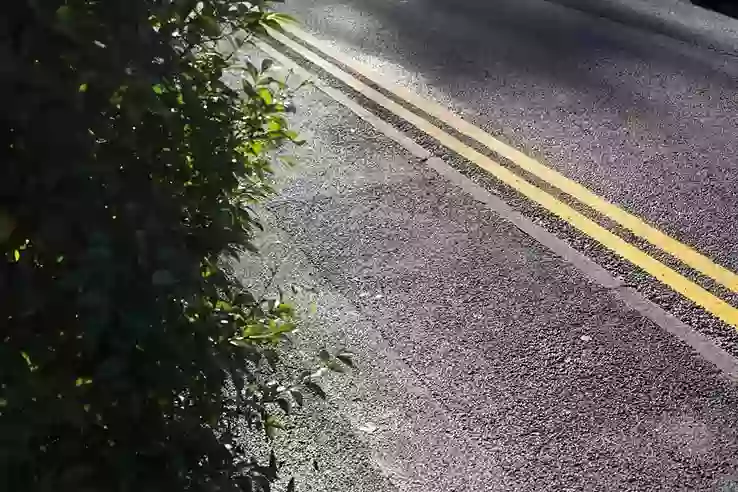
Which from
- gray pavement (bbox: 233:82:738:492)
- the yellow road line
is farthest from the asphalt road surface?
the yellow road line

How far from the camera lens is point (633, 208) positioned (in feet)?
17.1

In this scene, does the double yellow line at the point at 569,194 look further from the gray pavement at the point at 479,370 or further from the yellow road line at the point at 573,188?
the gray pavement at the point at 479,370

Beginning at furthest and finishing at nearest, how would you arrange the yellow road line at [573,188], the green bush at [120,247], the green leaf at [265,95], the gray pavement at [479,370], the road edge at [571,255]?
the yellow road line at [573,188] → the road edge at [571,255] → the gray pavement at [479,370] → the green leaf at [265,95] → the green bush at [120,247]

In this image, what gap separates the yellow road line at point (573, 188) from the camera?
179 inches

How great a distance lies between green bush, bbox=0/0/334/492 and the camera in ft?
4.92

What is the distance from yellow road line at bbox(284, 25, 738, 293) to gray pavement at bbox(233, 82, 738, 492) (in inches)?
22.1

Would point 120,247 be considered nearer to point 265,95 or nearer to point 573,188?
point 265,95

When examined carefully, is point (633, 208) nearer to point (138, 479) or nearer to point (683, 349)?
point (683, 349)

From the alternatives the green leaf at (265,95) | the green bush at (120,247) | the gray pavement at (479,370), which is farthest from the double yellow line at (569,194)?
the green bush at (120,247)

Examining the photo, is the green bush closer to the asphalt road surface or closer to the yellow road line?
the asphalt road surface

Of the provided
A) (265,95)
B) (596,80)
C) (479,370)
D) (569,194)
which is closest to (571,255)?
(569,194)

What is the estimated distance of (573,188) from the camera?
5.51 meters

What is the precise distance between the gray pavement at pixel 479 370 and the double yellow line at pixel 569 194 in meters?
0.34

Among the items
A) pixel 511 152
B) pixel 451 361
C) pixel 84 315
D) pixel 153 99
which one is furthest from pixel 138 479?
pixel 511 152
